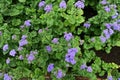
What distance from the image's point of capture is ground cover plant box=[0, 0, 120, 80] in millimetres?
2176

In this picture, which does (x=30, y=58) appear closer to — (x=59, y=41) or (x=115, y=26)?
(x=59, y=41)

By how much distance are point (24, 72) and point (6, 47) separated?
0.23 meters

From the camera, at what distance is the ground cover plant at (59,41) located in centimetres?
218

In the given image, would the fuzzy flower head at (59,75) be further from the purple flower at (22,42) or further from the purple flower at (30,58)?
the purple flower at (22,42)

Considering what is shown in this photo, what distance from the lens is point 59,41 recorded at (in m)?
2.21

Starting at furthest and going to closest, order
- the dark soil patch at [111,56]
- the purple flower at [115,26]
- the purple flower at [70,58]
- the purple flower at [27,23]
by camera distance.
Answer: the dark soil patch at [111,56] < the purple flower at [27,23] < the purple flower at [115,26] < the purple flower at [70,58]

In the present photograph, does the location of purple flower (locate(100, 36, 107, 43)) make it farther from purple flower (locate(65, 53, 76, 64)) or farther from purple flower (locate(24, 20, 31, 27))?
purple flower (locate(24, 20, 31, 27))

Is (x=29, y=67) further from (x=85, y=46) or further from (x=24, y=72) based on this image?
(x=85, y=46)

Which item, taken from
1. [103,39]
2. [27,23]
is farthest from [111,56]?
[27,23]

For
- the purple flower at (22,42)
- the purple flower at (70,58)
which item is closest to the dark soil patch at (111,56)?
the purple flower at (70,58)

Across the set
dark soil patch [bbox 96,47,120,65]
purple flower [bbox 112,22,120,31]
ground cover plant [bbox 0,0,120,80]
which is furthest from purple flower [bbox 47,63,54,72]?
dark soil patch [bbox 96,47,120,65]

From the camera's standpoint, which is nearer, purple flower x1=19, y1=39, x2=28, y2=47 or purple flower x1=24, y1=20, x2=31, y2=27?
purple flower x1=19, y1=39, x2=28, y2=47

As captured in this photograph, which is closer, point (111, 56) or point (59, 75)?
point (59, 75)

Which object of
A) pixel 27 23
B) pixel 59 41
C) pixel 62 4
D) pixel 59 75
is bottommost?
pixel 59 75
